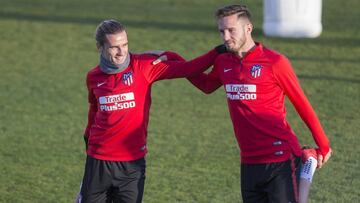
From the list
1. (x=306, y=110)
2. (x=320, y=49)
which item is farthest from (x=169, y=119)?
(x=306, y=110)

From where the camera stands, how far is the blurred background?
789 cm

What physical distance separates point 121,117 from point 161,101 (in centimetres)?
516

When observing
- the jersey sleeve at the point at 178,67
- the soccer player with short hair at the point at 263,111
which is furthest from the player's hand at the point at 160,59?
the soccer player with short hair at the point at 263,111

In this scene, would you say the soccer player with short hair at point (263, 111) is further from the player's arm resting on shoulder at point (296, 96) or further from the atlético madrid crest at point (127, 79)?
the atlético madrid crest at point (127, 79)

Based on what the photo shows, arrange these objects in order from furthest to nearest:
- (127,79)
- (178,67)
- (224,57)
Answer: (178,67), (127,79), (224,57)

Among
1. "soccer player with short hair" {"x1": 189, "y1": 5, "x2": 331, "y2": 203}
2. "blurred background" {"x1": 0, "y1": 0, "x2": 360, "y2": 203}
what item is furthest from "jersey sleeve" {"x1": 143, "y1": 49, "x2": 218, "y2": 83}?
"blurred background" {"x1": 0, "y1": 0, "x2": 360, "y2": 203}

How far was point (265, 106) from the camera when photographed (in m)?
5.26

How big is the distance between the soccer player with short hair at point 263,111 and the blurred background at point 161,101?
83.7 inches

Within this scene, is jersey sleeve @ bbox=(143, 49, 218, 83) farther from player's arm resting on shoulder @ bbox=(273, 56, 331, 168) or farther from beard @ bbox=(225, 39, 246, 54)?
player's arm resting on shoulder @ bbox=(273, 56, 331, 168)

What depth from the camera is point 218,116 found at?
395 inches

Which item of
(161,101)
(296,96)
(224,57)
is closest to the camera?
(296,96)

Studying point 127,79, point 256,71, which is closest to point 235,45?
point 256,71

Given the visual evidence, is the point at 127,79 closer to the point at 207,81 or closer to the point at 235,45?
the point at 207,81

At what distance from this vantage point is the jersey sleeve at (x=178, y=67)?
220 inches
